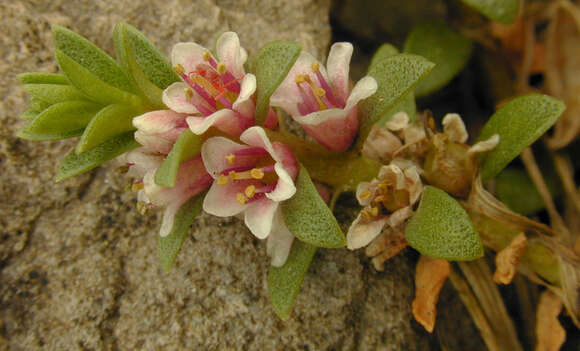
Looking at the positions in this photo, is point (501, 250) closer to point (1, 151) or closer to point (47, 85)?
point (47, 85)

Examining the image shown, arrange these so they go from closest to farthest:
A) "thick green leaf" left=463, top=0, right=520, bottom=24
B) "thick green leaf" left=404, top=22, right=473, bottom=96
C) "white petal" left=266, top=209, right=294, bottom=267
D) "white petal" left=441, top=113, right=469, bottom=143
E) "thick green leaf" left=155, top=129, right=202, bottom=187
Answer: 1. "thick green leaf" left=155, top=129, right=202, bottom=187
2. "white petal" left=266, top=209, right=294, bottom=267
3. "white petal" left=441, top=113, right=469, bottom=143
4. "thick green leaf" left=463, top=0, right=520, bottom=24
5. "thick green leaf" left=404, top=22, right=473, bottom=96

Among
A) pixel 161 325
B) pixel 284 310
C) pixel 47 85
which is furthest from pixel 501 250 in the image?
pixel 47 85

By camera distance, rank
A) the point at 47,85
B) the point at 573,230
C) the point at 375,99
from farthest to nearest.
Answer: the point at 573,230 → the point at 375,99 → the point at 47,85

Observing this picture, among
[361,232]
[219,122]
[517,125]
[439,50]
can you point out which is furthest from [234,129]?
[439,50]

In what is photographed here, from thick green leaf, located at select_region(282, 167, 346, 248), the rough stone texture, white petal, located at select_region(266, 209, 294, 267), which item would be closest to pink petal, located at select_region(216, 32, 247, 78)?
thick green leaf, located at select_region(282, 167, 346, 248)

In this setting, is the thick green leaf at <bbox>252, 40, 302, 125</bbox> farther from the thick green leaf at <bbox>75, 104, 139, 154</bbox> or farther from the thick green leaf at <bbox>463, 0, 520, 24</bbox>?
the thick green leaf at <bbox>463, 0, 520, 24</bbox>

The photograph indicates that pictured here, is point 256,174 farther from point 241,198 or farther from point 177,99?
point 177,99
